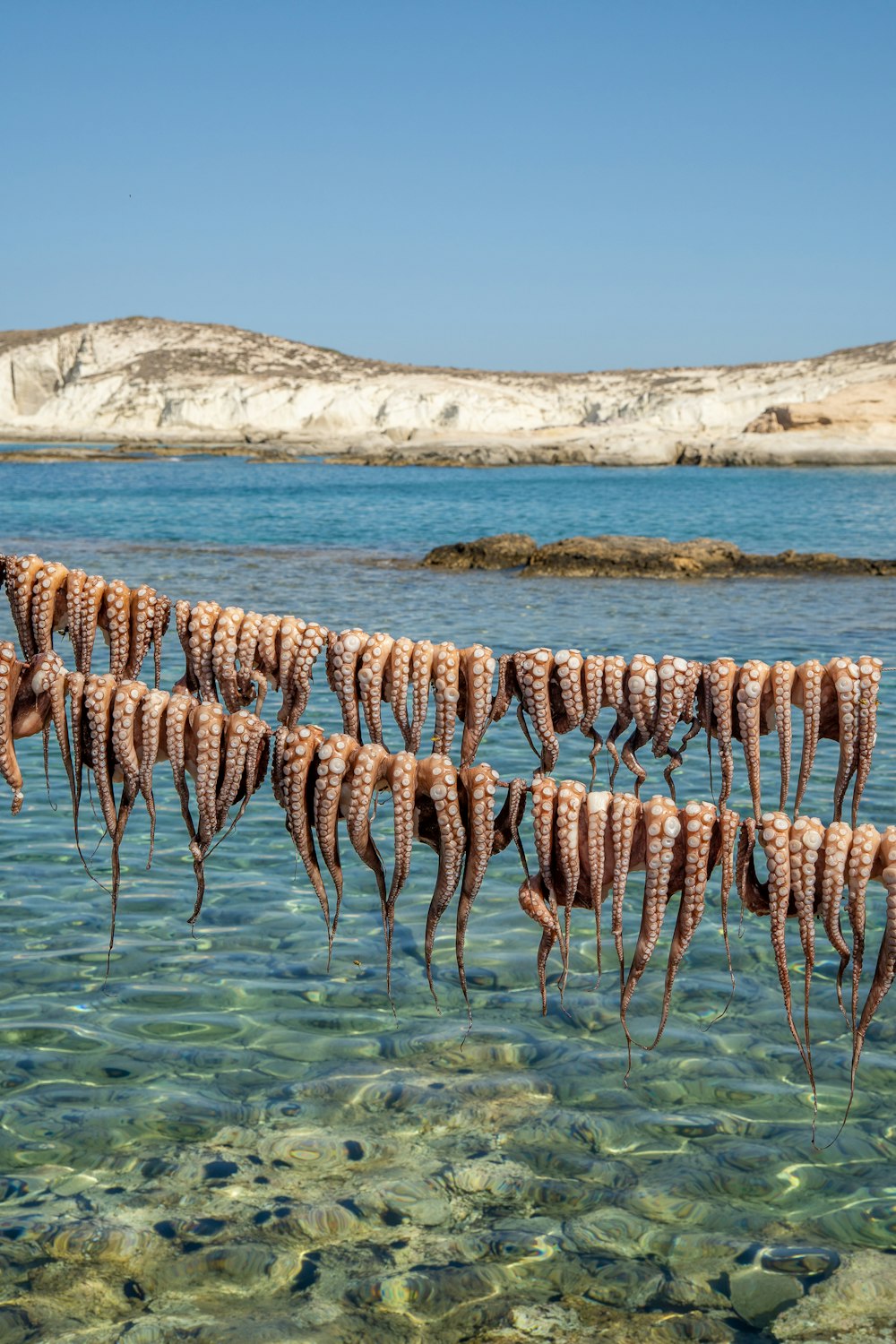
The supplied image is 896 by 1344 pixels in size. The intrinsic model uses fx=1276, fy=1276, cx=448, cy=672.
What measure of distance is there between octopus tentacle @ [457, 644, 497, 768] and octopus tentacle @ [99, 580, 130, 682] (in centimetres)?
134

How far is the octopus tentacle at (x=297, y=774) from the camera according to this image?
4027mm

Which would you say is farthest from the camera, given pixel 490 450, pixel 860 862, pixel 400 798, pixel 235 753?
pixel 490 450

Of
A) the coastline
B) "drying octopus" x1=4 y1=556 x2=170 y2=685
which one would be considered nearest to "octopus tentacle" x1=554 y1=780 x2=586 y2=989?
"drying octopus" x1=4 y1=556 x2=170 y2=685

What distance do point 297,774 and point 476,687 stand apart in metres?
0.80

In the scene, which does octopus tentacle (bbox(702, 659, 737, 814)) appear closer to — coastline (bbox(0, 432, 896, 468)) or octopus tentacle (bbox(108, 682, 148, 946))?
octopus tentacle (bbox(108, 682, 148, 946))

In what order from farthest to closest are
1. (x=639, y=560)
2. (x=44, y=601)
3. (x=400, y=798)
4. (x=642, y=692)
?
1. (x=639, y=560)
2. (x=44, y=601)
3. (x=642, y=692)
4. (x=400, y=798)

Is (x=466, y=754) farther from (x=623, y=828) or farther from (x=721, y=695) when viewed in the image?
(x=623, y=828)

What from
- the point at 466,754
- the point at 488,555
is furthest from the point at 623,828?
the point at 488,555

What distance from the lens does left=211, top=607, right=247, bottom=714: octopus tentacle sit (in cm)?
467

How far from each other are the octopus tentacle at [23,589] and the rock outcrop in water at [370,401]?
3740 inches

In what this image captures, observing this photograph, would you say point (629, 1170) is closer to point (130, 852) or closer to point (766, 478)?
point (130, 852)

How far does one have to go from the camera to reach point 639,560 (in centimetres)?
2770

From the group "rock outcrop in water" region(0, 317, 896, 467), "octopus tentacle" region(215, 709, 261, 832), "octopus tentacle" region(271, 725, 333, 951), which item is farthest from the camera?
"rock outcrop in water" region(0, 317, 896, 467)

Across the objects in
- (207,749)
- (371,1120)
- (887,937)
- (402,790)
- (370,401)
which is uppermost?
(370,401)
